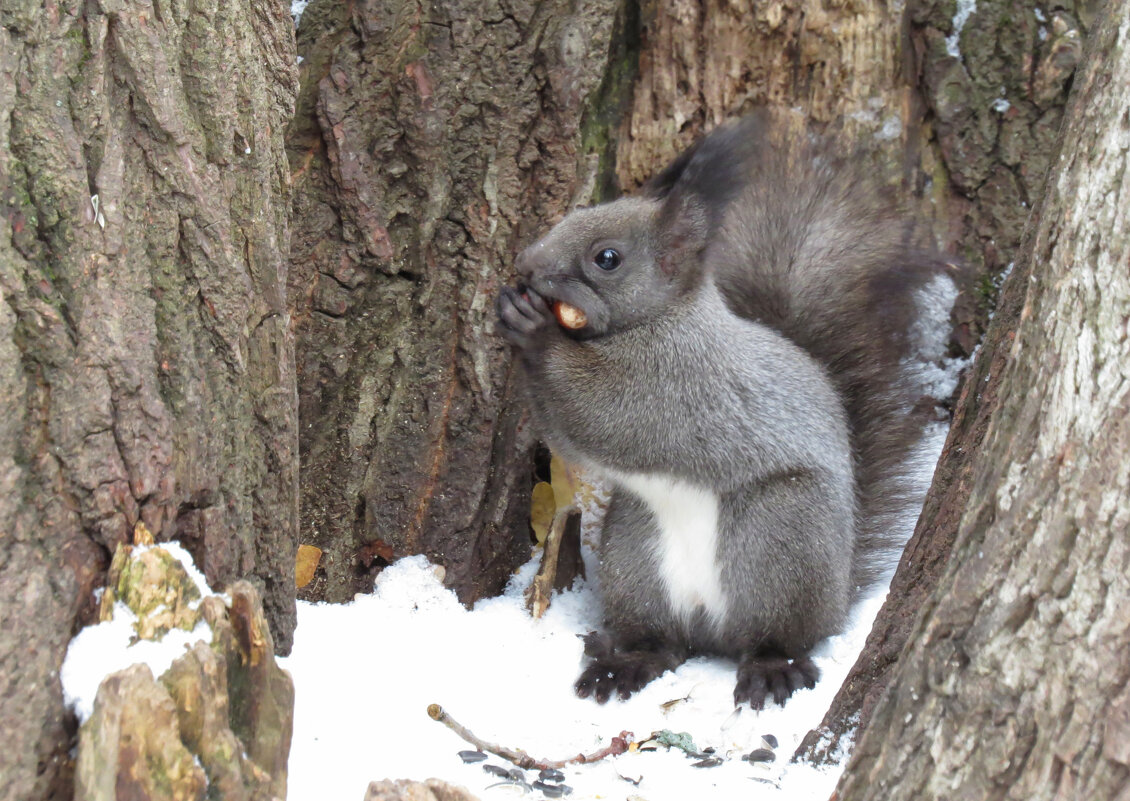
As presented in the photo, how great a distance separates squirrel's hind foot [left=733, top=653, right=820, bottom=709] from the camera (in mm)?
1986

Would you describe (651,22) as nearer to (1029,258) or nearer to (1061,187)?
(1029,258)

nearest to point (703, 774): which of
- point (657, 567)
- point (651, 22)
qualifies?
point (657, 567)

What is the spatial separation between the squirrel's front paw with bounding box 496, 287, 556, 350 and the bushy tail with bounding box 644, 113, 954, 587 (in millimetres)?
349

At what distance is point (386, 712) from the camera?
5.62 feet

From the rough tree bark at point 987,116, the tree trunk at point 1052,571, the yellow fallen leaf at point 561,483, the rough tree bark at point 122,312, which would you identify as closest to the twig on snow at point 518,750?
the rough tree bark at point 122,312

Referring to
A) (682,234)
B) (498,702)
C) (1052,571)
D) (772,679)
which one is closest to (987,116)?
(682,234)

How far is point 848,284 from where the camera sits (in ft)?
7.52

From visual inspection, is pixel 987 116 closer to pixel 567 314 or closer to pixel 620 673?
pixel 567 314

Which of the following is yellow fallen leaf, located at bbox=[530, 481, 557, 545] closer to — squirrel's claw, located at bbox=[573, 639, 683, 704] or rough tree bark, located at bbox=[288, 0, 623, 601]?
rough tree bark, located at bbox=[288, 0, 623, 601]

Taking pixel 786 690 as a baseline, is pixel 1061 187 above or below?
above

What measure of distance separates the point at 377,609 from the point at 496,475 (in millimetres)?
416

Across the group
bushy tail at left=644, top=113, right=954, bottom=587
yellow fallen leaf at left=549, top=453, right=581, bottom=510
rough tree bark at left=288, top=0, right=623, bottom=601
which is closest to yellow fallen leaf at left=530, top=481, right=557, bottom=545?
yellow fallen leaf at left=549, top=453, right=581, bottom=510

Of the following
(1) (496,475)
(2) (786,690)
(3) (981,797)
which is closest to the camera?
(3) (981,797)

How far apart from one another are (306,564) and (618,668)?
671 millimetres
